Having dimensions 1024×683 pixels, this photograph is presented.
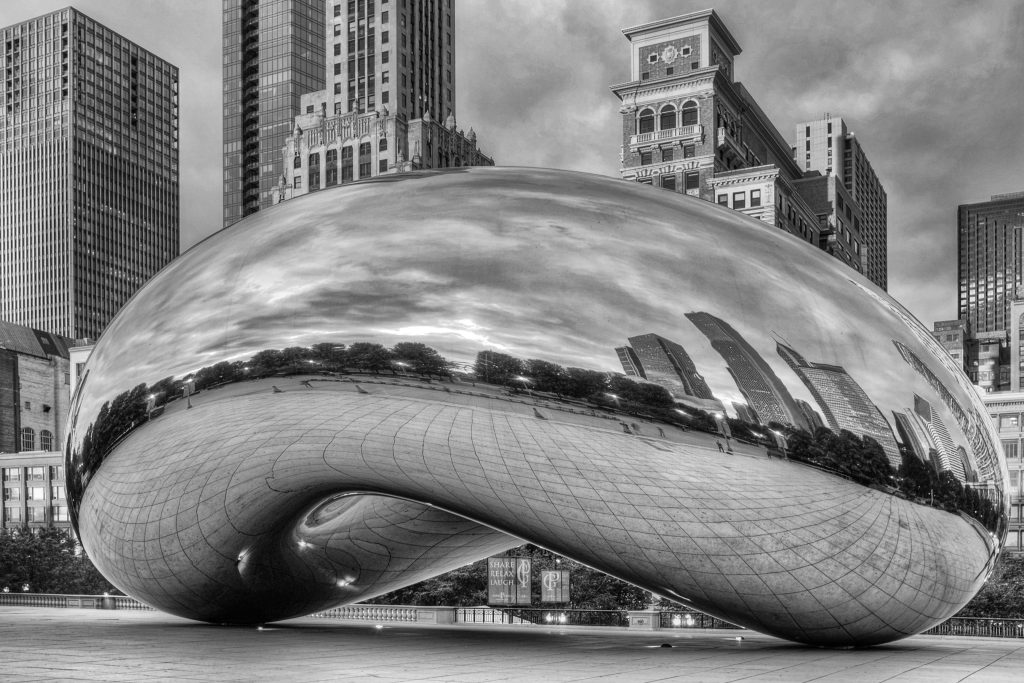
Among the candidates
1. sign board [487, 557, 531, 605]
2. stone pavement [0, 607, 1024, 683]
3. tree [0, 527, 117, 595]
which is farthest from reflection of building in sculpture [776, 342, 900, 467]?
tree [0, 527, 117, 595]

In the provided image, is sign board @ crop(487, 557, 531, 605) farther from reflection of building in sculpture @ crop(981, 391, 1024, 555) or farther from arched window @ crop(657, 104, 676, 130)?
reflection of building in sculpture @ crop(981, 391, 1024, 555)

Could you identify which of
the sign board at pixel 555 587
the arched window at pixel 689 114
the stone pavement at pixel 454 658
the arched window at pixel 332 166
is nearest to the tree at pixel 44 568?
the sign board at pixel 555 587

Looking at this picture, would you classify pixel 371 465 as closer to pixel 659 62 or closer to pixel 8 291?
pixel 659 62

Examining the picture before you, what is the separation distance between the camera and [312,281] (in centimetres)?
1094

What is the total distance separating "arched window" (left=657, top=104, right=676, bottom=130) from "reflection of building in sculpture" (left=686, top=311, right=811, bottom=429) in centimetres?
7989

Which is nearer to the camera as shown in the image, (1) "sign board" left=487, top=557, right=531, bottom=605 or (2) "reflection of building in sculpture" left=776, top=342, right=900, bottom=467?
(2) "reflection of building in sculpture" left=776, top=342, right=900, bottom=467

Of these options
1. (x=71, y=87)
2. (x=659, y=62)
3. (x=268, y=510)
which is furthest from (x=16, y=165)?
(x=268, y=510)

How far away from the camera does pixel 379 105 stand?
12531cm

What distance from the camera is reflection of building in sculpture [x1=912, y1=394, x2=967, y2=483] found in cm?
1082

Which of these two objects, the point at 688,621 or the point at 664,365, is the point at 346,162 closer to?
the point at 688,621

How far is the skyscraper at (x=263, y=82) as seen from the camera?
7077 inches

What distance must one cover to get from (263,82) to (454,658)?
179283 mm

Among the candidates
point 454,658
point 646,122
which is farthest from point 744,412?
point 646,122

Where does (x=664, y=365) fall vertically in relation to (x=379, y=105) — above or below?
below
